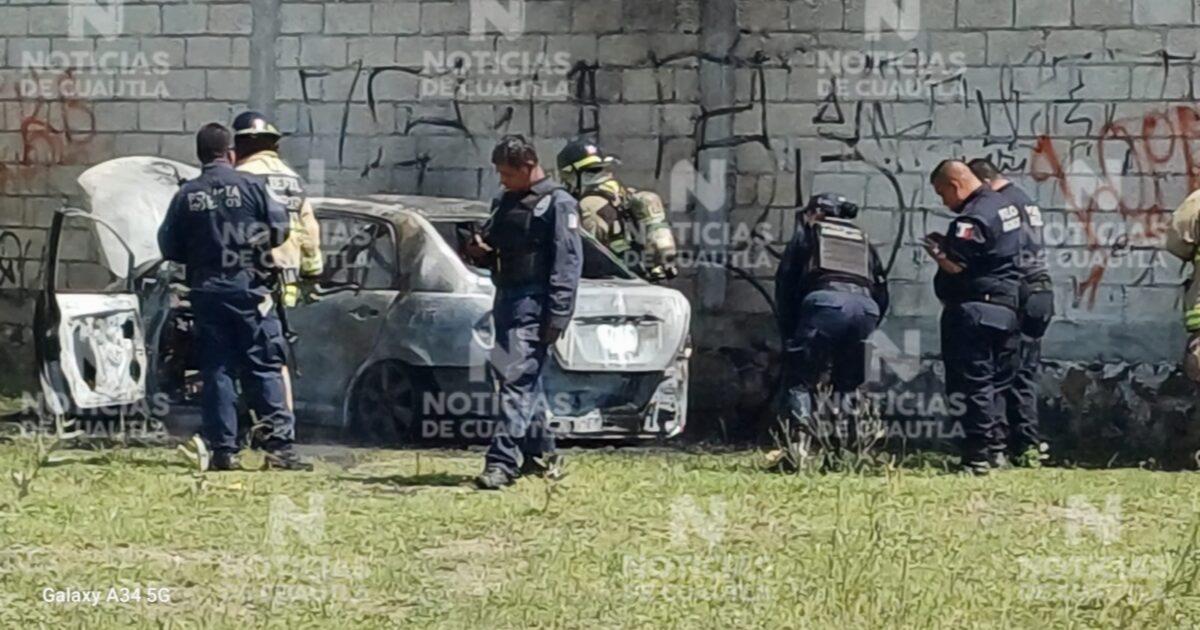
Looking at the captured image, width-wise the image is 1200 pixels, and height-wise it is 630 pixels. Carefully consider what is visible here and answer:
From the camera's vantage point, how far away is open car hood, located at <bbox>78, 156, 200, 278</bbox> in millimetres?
11500

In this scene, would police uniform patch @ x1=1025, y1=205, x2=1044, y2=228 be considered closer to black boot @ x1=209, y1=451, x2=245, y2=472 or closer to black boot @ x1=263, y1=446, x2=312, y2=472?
black boot @ x1=263, y1=446, x2=312, y2=472

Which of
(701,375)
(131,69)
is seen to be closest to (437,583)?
(701,375)

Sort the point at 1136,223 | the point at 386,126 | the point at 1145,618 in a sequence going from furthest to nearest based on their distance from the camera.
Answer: the point at 386,126
the point at 1136,223
the point at 1145,618

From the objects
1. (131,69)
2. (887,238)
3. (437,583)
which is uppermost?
(131,69)

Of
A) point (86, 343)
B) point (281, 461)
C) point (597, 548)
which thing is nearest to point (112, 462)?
point (86, 343)

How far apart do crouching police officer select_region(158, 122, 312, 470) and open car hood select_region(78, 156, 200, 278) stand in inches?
47.4

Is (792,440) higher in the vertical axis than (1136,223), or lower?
lower

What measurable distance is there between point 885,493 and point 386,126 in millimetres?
5248

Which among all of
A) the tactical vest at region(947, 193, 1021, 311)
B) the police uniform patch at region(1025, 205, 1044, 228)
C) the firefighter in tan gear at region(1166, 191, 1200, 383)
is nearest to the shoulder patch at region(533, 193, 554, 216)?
the tactical vest at region(947, 193, 1021, 311)

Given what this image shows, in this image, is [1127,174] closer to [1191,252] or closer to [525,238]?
[1191,252]

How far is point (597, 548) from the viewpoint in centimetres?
827

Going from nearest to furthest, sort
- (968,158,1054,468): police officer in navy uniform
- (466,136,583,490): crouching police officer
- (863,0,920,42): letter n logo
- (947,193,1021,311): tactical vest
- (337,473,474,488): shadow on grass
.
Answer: (466,136,583,490): crouching police officer → (337,473,474,488): shadow on grass → (947,193,1021,311): tactical vest → (968,158,1054,468): police officer in navy uniform → (863,0,920,42): letter n logo

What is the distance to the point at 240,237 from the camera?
33.6 feet

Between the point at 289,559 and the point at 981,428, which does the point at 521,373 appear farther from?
the point at 981,428
